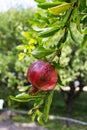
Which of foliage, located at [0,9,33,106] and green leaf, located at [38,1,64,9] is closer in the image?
green leaf, located at [38,1,64,9]

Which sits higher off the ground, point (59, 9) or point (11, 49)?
point (59, 9)

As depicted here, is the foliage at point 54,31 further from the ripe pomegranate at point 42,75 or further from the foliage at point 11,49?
the foliage at point 11,49

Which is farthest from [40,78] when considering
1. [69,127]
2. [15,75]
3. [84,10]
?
[15,75]

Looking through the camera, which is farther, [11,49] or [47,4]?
[11,49]

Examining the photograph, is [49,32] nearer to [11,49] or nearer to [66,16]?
[66,16]

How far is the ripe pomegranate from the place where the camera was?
522mm

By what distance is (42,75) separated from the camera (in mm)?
524

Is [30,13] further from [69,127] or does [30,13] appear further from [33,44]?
[33,44]

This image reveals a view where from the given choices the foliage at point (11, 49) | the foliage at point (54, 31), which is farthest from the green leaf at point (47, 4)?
the foliage at point (11, 49)

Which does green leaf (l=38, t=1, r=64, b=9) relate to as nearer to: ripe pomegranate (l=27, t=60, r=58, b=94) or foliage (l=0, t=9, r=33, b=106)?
ripe pomegranate (l=27, t=60, r=58, b=94)

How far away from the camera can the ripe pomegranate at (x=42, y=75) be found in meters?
0.52

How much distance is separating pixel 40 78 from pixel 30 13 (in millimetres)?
12540

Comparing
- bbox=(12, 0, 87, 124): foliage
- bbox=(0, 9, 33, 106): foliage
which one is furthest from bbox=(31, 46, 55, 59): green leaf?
bbox=(0, 9, 33, 106): foliage

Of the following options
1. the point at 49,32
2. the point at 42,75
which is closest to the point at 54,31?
the point at 49,32
